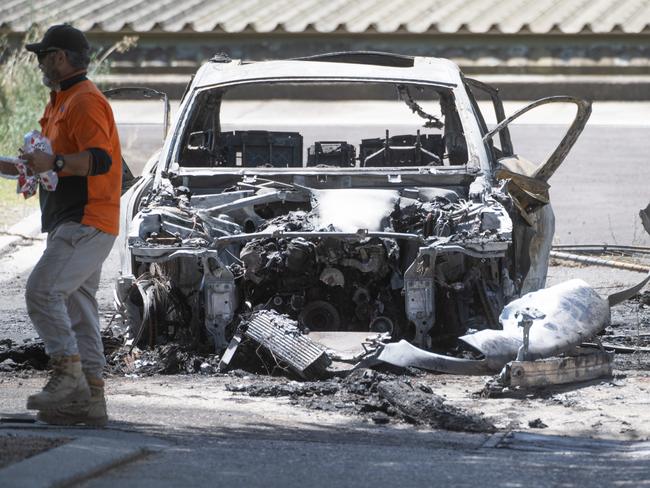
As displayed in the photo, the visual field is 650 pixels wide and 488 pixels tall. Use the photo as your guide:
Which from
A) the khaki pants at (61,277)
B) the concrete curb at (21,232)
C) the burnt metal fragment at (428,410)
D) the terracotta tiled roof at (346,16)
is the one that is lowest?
the burnt metal fragment at (428,410)

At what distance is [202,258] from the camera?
8.23 m

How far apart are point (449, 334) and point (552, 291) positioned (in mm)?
641

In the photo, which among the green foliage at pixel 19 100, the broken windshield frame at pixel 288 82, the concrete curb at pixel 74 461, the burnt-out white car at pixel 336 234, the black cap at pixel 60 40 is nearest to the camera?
the concrete curb at pixel 74 461

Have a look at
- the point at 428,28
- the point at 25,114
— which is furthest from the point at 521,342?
the point at 428,28

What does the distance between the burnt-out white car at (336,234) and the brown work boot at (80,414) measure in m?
1.63

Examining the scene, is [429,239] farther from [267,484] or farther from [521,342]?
[267,484]

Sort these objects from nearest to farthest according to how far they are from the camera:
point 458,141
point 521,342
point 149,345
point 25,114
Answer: point 521,342 < point 149,345 < point 458,141 < point 25,114

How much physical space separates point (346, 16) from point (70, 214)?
58.2ft

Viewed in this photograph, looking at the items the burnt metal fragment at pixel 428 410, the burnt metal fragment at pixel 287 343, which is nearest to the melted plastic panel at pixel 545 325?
the burnt metal fragment at pixel 428 410

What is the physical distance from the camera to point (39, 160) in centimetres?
638

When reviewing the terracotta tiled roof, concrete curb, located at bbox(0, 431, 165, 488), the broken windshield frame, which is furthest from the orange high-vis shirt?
the terracotta tiled roof

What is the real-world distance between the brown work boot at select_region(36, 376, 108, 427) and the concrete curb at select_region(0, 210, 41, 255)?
6.46 metres

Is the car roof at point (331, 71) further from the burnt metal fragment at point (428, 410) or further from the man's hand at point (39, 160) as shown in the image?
the man's hand at point (39, 160)

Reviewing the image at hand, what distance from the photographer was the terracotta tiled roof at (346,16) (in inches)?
908
